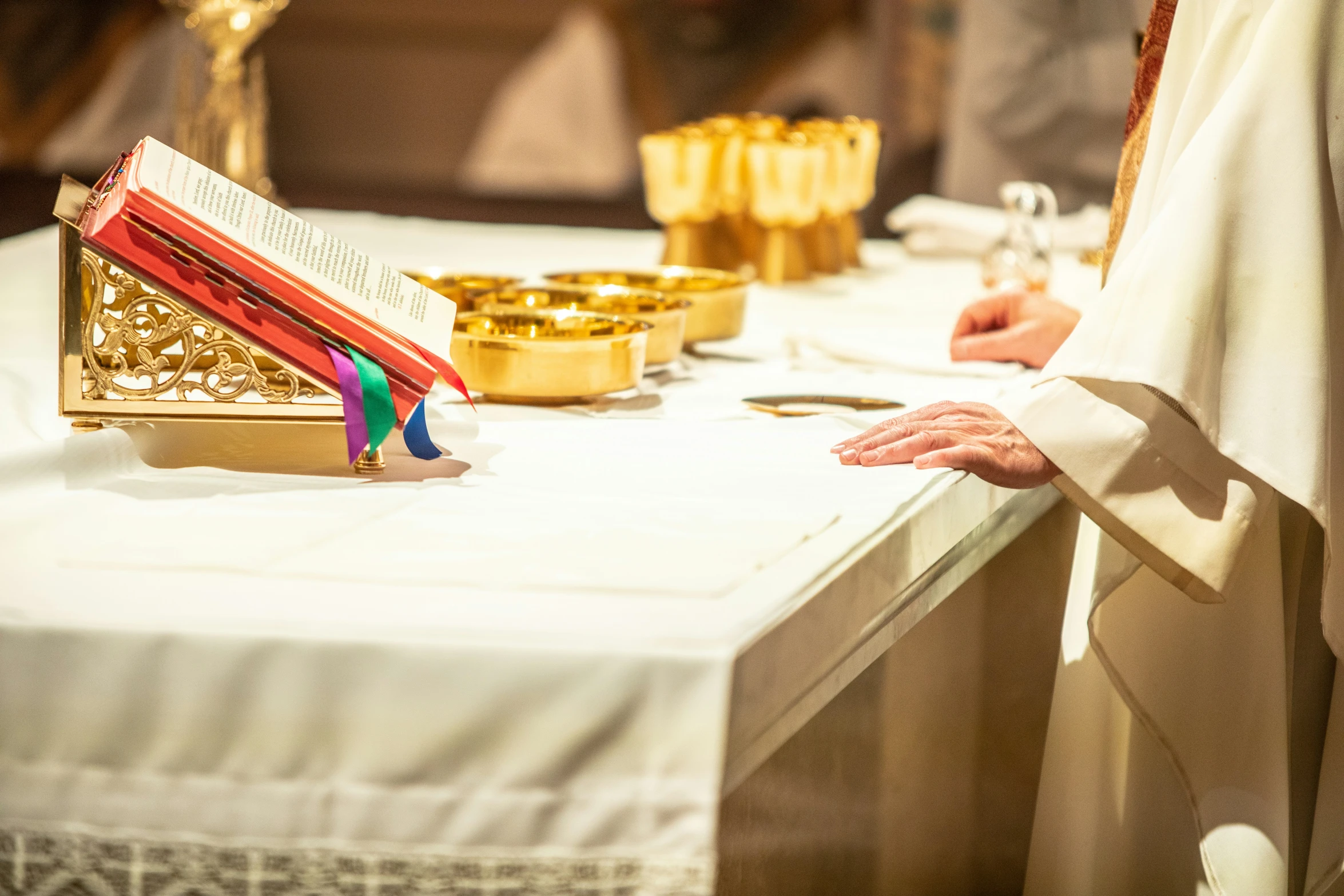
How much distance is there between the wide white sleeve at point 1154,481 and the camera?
992mm

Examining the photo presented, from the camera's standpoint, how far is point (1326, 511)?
0.98 m

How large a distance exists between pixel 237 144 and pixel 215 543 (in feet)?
4.77

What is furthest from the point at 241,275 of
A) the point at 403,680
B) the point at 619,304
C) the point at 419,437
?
the point at 619,304

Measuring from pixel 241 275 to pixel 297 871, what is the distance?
1.46ft

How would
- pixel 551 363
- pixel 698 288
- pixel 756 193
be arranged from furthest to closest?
pixel 756 193 < pixel 698 288 < pixel 551 363

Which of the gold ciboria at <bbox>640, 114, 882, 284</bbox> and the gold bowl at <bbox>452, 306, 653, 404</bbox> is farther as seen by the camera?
the gold ciboria at <bbox>640, 114, 882, 284</bbox>

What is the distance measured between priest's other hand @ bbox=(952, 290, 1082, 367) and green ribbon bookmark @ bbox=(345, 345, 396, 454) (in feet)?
2.21

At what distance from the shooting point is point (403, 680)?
677 mm

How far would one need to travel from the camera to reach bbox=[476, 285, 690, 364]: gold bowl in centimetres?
135

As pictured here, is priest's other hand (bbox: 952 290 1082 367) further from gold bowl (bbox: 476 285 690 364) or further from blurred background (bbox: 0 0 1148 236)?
blurred background (bbox: 0 0 1148 236)

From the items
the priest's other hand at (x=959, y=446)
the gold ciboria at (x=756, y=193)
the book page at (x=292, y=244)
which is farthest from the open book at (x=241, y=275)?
the gold ciboria at (x=756, y=193)

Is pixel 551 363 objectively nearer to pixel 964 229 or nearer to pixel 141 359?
pixel 141 359

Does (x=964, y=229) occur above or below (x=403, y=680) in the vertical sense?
above

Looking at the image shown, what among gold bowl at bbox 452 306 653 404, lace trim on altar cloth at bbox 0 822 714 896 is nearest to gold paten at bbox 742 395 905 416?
gold bowl at bbox 452 306 653 404
